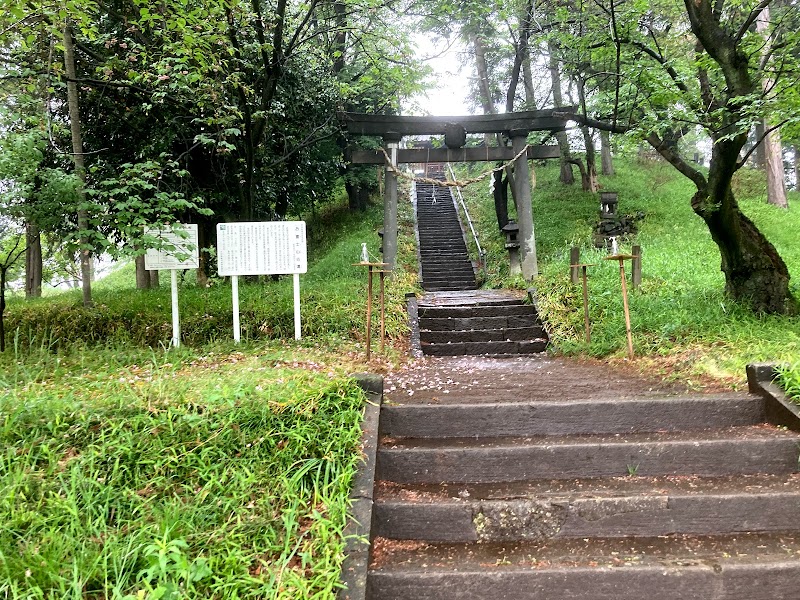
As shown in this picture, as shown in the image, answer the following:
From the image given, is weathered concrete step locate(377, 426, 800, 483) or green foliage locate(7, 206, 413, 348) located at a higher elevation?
green foliage locate(7, 206, 413, 348)

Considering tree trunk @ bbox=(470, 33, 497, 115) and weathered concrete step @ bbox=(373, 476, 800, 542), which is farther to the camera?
tree trunk @ bbox=(470, 33, 497, 115)

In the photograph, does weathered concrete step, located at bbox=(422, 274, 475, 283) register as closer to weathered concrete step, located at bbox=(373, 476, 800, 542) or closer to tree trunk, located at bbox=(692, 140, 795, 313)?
tree trunk, located at bbox=(692, 140, 795, 313)

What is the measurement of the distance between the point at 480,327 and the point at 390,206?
12.4ft

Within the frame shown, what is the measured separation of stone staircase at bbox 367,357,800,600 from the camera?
2.41m

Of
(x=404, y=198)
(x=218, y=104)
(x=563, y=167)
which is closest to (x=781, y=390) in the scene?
(x=218, y=104)

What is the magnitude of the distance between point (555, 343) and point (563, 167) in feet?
41.1

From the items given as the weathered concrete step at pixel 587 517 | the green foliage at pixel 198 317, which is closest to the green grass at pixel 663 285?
the weathered concrete step at pixel 587 517

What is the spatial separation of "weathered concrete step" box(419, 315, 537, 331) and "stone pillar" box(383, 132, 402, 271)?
2481 millimetres

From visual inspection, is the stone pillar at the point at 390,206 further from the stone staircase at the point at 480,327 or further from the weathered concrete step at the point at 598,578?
the weathered concrete step at the point at 598,578

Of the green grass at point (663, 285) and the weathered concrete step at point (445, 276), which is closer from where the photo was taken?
the green grass at point (663, 285)

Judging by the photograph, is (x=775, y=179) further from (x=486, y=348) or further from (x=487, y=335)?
(x=486, y=348)

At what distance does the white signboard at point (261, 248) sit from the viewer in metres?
6.06

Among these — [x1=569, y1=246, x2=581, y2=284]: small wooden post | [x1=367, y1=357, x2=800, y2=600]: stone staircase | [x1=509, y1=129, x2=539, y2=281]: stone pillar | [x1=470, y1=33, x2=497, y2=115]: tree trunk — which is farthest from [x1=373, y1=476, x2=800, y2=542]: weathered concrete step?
[x1=470, y1=33, x2=497, y2=115]: tree trunk

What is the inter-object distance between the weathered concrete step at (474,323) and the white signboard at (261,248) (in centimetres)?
244
